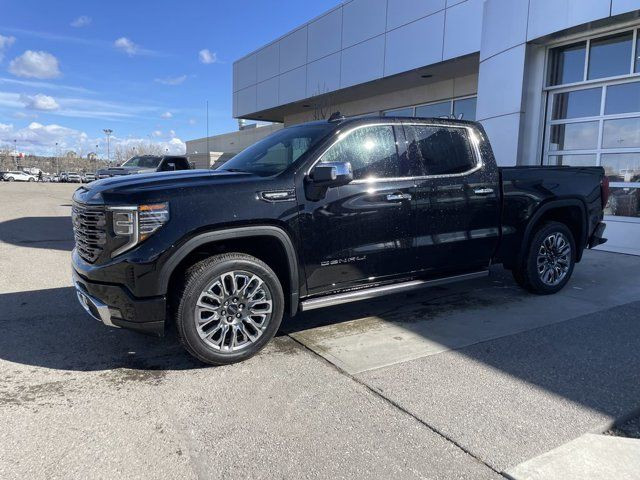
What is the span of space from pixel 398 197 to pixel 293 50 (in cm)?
1762

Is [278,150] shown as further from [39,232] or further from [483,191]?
[39,232]

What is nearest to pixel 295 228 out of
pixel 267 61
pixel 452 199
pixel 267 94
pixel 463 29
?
pixel 452 199

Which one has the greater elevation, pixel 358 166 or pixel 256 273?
pixel 358 166

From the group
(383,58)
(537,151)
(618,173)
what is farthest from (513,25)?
(383,58)

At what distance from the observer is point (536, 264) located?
231 inches

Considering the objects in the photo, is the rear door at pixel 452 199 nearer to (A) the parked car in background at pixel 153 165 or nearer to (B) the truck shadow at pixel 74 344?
(B) the truck shadow at pixel 74 344

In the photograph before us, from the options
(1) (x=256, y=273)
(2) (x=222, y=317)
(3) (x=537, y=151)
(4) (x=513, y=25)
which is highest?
(4) (x=513, y=25)

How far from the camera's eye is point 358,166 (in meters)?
4.46

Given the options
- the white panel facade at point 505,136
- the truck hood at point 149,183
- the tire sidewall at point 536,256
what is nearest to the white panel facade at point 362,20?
the white panel facade at point 505,136

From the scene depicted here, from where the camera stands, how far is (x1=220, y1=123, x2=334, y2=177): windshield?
440 cm

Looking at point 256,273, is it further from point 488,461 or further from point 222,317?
point 488,461

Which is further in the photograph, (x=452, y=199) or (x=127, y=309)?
(x=452, y=199)

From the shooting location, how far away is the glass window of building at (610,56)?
9.09 meters

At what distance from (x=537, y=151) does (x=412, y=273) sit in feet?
23.3
